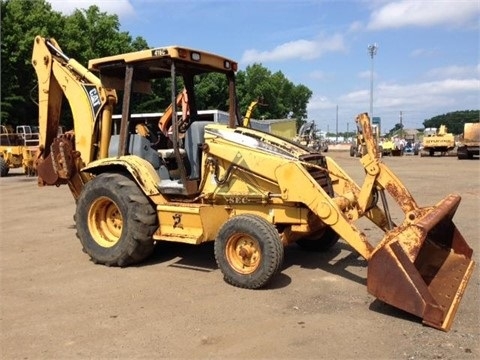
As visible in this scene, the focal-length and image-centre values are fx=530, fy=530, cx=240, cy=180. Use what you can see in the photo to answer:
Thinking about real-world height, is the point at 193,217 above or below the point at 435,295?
above

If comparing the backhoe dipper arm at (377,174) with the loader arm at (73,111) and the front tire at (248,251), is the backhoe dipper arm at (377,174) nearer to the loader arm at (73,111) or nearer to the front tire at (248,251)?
the front tire at (248,251)

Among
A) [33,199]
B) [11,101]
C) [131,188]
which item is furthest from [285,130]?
[131,188]

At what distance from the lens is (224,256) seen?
5.75m

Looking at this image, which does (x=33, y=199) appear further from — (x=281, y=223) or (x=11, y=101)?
(x=11, y=101)

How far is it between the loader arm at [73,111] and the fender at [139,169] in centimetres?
58

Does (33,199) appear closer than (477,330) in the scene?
No

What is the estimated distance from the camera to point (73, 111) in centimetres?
750

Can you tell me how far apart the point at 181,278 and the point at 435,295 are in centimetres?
277

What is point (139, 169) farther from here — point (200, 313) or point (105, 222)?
point (200, 313)

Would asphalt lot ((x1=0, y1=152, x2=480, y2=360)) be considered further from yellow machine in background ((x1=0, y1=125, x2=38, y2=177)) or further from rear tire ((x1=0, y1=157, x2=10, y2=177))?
rear tire ((x1=0, y1=157, x2=10, y2=177))

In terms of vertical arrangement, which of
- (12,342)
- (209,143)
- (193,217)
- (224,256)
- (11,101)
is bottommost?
(12,342)


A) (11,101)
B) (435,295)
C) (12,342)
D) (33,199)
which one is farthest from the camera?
(11,101)

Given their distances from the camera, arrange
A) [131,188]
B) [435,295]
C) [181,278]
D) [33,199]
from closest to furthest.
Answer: [435,295] < [181,278] < [131,188] < [33,199]

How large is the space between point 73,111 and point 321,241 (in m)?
3.91
